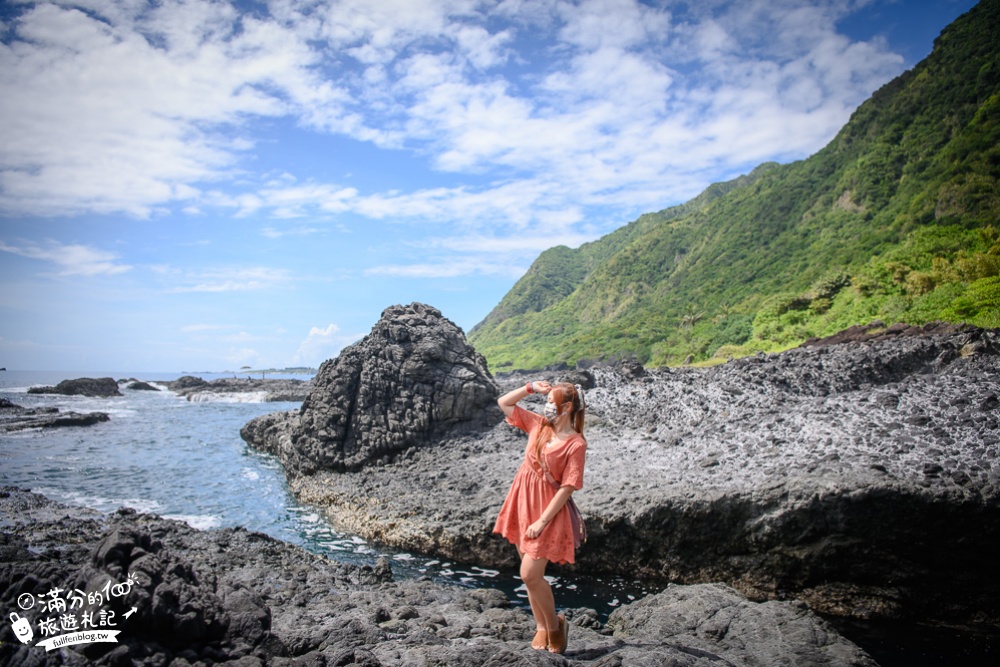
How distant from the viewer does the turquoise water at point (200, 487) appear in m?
10.4

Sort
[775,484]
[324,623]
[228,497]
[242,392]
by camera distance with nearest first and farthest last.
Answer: [324,623] < [775,484] < [228,497] < [242,392]

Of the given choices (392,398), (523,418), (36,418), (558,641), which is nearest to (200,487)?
(392,398)

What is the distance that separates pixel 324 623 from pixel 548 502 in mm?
3289

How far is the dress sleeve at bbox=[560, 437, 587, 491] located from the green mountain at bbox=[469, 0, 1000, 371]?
1157 inches

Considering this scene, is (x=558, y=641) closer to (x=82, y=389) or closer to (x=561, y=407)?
(x=561, y=407)

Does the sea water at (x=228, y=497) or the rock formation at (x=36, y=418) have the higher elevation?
the rock formation at (x=36, y=418)

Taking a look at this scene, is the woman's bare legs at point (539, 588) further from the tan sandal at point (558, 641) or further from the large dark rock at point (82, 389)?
the large dark rock at point (82, 389)

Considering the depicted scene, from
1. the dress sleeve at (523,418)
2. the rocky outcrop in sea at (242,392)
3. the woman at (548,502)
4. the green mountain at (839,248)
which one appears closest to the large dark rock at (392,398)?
the dress sleeve at (523,418)

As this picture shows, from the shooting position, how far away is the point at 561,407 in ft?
17.1

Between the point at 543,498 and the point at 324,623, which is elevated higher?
the point at 543,498

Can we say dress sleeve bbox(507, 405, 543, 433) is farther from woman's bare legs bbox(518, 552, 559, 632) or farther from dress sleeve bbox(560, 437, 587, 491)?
woman's bare legs bbox(518, 552, 559, 632)

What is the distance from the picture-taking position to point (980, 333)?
603 inches

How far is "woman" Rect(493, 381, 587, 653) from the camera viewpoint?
4.95 meters

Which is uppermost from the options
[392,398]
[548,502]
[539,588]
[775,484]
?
[392,398]
